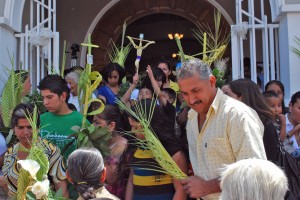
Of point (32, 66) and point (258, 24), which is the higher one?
point (258, 24)

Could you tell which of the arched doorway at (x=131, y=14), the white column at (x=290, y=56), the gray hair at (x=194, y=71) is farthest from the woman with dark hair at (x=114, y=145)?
the arched doorway at (x=131, y=14)

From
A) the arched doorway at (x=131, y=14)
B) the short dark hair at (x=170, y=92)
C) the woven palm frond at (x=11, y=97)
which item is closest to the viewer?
the woven palm frond at (x=11, y=97)

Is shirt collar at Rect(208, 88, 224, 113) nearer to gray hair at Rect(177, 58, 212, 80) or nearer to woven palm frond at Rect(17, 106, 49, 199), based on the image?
gray hair at Rect(177, 58, 212, 80)

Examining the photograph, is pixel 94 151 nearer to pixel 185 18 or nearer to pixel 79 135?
pixel 79 135

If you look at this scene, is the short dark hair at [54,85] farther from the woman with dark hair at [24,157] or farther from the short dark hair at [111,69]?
the short dark hair at [111,69]

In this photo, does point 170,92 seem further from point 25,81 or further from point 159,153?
point 159,153

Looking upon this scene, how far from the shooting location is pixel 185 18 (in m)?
8.20

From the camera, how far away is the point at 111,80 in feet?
16.1

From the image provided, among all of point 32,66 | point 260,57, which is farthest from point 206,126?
point 260,57

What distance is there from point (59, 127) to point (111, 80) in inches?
58.3

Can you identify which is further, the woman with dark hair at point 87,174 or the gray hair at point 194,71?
the gray hair at point 194,71

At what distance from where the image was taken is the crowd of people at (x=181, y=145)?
2.29 metres

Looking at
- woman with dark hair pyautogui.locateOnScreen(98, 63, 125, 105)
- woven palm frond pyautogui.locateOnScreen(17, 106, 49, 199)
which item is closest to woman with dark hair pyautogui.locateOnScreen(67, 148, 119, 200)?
woven palm frond pyautogui.locateOnScreen(17, 106, 49, 199)

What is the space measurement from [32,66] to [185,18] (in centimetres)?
313
